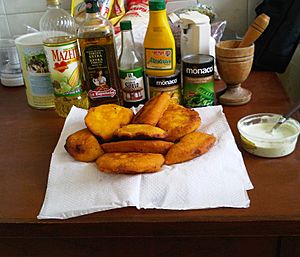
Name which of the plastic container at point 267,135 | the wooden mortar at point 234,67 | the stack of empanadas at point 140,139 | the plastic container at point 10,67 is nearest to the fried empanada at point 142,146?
the stack of empanadas at point 140,139

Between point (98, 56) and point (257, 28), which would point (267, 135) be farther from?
point (98, 56)

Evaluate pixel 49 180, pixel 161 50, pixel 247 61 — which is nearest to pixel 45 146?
pixel 49 180

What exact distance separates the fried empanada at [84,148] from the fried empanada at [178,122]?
110 mm

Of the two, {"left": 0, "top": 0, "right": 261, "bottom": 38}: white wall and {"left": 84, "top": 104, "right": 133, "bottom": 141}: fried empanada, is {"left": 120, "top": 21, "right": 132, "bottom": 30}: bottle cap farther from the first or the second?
{"left": 0, "top": 0, "right": 261, "bottom": 38}: white wall

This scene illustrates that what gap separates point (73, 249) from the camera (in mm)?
597

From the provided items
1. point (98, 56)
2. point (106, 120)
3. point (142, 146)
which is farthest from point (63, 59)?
point (142, 146)

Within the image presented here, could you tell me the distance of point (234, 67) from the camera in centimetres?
79

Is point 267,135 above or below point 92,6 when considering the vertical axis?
below

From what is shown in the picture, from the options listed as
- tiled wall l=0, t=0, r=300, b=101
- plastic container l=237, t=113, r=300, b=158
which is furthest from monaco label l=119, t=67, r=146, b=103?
tiled wall l=0, t=0, r=300, b=101

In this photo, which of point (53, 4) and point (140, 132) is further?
point (53, 4)

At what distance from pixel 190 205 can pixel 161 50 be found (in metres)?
0.33

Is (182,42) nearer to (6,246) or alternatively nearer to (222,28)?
(222,28)

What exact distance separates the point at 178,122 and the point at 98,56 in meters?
0.22

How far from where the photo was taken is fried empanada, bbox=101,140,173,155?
0.62 m
